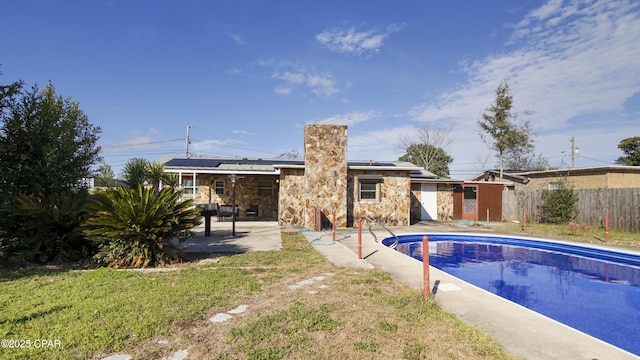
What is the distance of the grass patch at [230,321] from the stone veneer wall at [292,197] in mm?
9170

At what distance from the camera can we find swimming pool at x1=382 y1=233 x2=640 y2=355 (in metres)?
5.12

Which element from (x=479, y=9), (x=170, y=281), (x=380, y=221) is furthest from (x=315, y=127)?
(x=170, y=281)

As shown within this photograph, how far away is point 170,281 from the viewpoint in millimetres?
5684

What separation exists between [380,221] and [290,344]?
13163 mm

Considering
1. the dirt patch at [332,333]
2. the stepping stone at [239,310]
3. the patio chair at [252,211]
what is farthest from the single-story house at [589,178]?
the stepping stone at [239,310]

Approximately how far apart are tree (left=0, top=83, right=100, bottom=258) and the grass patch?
1598 mm

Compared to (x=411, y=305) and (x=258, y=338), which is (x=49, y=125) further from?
(x=411, y=305)

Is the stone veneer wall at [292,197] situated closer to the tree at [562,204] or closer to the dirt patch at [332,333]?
the dirt patch at [332,333]

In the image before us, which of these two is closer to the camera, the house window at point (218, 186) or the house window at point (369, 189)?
the house window at point (369, 189)

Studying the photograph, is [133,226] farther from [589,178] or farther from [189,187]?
[589,178]

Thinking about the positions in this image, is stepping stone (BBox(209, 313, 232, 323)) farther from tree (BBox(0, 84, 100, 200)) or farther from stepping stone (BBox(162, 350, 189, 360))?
tree (BBox(0, 84, 100, 200))

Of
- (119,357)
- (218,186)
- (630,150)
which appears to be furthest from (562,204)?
(630,150)

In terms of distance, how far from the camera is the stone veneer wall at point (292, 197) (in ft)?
50.6

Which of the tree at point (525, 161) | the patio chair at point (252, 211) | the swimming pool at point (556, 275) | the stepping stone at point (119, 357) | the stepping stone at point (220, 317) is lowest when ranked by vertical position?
the swimming pool at point (556, 275)
